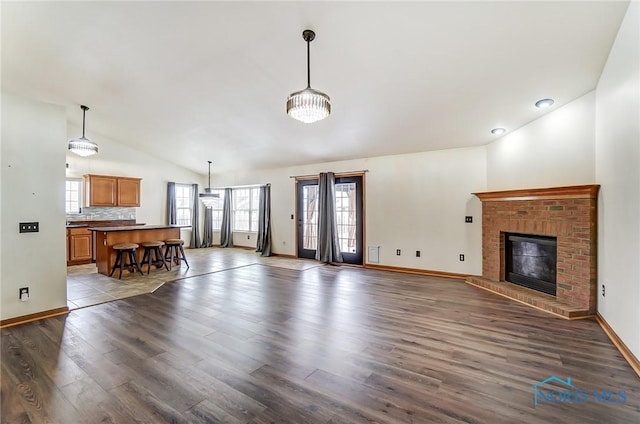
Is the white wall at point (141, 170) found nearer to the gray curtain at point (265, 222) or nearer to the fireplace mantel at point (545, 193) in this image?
the gray curtain at point (265, 222)

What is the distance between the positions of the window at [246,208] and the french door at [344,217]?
2.28 meters

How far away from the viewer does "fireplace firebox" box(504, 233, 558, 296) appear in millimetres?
3908

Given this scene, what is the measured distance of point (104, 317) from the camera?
133 inches

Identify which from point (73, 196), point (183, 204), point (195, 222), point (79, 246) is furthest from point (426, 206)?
point (73, 196)

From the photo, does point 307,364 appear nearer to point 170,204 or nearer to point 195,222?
point 170,204

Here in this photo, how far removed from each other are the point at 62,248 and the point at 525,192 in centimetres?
619

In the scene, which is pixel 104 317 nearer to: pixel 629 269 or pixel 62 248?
pixel 62 248

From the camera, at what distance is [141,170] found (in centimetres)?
810

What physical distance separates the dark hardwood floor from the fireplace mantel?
145 centimetres

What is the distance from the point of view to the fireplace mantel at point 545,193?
3.33 m

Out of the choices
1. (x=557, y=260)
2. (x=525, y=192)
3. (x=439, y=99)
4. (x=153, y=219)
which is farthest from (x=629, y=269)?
(x=153, y=219)

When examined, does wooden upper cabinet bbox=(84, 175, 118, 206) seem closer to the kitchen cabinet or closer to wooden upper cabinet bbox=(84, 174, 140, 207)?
wooden upper cabinet bbox=(84, 174, 140, 207)

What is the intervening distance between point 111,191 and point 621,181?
30.6 feet

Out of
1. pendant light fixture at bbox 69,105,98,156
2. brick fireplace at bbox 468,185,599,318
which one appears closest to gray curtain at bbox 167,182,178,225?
pendant light fixture at bbox 69,105,98,156
